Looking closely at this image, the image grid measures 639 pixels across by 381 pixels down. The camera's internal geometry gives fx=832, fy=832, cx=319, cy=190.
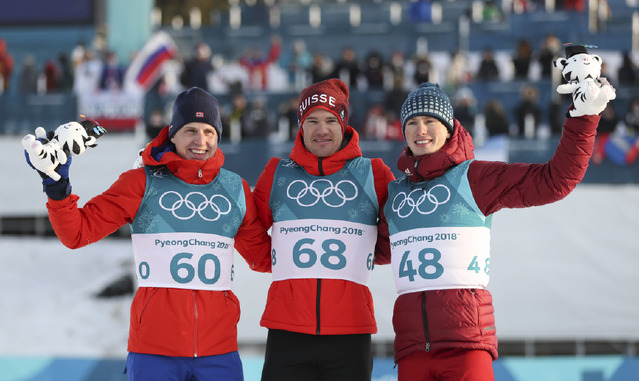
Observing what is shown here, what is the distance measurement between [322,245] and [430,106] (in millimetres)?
844

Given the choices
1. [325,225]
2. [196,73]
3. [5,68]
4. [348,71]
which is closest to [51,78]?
[5,68]

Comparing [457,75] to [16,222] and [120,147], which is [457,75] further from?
[16,222]

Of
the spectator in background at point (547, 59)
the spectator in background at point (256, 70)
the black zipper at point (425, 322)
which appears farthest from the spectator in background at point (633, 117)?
the black zipper at point (425, 322)

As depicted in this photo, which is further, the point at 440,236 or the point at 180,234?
the point at 180,234

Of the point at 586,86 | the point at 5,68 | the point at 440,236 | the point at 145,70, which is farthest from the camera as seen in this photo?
the point at 5,68

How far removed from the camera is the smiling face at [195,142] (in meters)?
4.06

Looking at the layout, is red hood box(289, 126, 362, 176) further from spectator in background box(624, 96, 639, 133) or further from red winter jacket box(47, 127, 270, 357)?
spectator in background box(624, 96, 639, 133)

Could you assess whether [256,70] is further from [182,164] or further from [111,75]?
[182,164]

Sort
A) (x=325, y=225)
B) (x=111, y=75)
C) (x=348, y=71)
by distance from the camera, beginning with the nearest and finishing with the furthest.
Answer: (x=325, y=225), (x=111, y=75), (x=348, y=71)

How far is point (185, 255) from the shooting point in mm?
3922

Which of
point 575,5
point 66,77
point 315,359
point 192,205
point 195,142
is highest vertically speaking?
point 575,5

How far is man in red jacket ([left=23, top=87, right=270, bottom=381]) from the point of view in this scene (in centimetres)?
381

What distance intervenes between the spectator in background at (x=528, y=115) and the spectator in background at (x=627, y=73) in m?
1.82

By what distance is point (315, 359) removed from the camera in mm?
3910
